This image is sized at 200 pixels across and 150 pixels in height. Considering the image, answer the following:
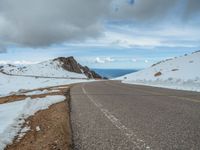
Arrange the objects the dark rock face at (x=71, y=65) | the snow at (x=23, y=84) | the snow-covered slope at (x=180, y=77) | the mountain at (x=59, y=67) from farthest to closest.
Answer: the dark rock face at (x=71, y=65)
the mountain at (x=59, y=67)
the snow at (x=23, y=84)
the snow-covered slope at (x=180, y=77)

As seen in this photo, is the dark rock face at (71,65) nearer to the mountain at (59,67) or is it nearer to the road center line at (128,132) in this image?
the mountain at (59,67)

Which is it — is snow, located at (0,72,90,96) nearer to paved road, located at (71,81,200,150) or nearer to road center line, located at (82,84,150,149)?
road center line, located at (82,84,150,149)

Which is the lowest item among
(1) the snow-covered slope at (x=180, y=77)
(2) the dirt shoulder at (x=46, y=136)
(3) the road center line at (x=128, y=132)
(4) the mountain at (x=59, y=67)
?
(2) the dirt shoulder at (x=46, y=136)

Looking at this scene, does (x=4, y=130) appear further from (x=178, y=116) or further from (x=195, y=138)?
(x=178, y=116)

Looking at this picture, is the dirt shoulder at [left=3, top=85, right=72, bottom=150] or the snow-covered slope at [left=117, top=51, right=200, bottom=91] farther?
the snow-covered slope at [left=117, top=51, right=200, bottom=91]

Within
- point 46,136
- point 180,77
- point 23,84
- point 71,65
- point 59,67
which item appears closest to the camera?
point 46,136

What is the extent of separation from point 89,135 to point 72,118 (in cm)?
258

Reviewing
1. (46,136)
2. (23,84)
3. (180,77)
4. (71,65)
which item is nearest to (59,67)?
(71,65)

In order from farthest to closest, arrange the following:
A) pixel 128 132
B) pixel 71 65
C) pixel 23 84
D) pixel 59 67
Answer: pixel 71 65 < pixel 59 67 < pixel 23 84 < pixel 128 132

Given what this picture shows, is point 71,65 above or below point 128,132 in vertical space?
above

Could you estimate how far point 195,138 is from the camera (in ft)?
17.6

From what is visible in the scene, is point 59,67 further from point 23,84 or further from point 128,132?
point 128,132

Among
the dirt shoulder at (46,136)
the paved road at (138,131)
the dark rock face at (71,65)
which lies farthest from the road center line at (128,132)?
the dark rock face at (71,65)

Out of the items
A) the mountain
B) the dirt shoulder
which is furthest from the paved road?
the mountain
